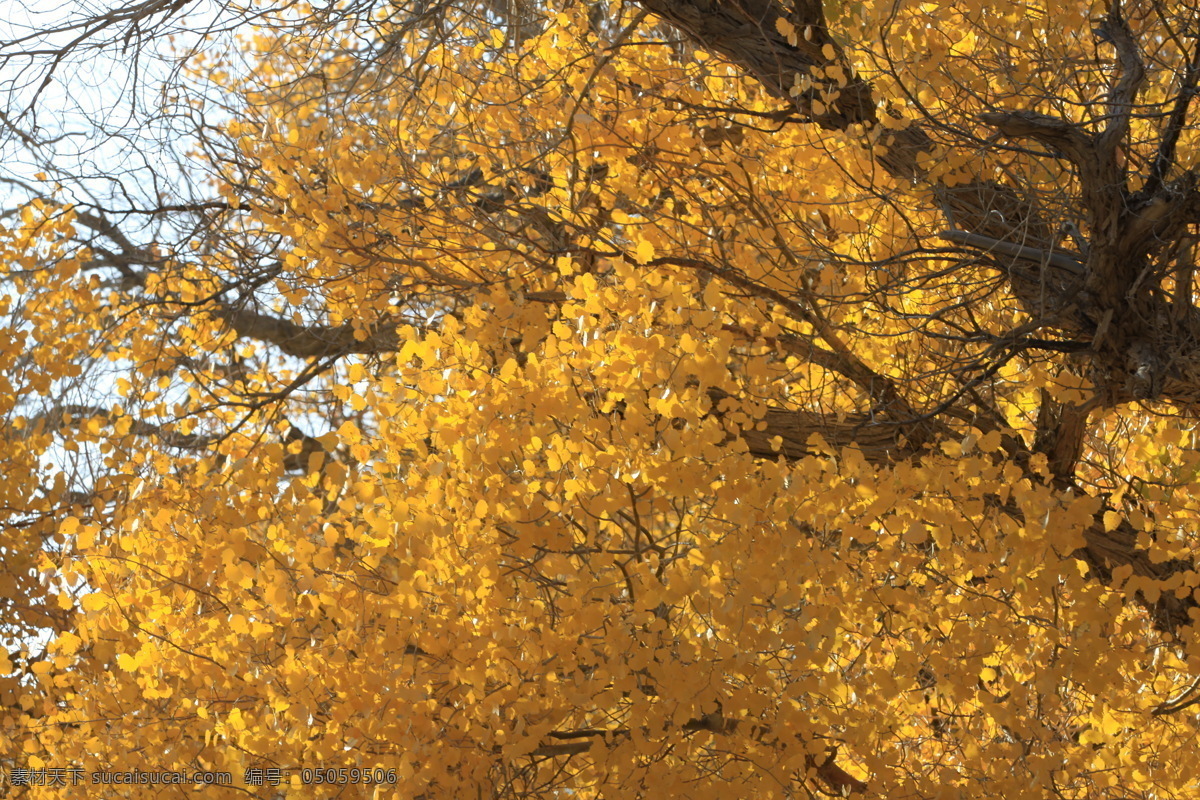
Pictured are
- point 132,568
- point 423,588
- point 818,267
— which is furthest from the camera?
point 818,267

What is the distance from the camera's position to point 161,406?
5941 millimetres

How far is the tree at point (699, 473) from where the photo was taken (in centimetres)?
336

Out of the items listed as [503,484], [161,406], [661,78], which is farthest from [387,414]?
[161,406]

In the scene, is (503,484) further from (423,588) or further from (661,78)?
(661,78)

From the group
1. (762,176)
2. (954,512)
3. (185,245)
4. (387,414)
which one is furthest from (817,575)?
(185,245)

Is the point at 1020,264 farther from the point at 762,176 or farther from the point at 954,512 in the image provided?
the point at 762,176

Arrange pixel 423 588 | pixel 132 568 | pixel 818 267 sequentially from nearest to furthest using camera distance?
pixel 423 588 → pixel 132 568 → pixel 818 267

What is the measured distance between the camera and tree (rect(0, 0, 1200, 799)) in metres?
3.36

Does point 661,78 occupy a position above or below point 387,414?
above

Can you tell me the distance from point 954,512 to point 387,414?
6.76ft

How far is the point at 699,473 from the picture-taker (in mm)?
3393

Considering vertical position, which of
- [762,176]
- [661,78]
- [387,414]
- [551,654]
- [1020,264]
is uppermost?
[661,78]

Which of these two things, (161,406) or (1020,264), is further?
(161,406)

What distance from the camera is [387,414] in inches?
140
